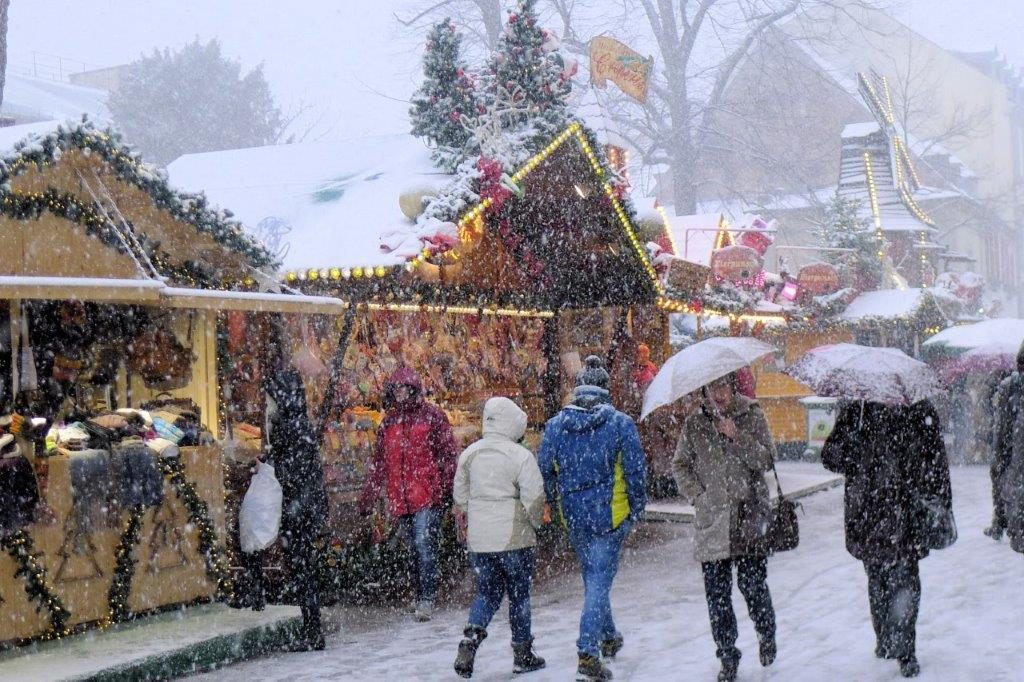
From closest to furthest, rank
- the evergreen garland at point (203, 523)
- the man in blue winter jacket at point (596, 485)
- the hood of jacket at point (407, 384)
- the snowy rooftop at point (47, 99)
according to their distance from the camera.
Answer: the man in blue winter jacket at point (596, 485) → the evergreen garland at point (203, 523) → the hood of jacket at point (407, 384) → the snowy rooftop at point (47, 99)

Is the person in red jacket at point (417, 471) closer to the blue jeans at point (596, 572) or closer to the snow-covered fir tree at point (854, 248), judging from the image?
the blue jeans at point (596, 572)

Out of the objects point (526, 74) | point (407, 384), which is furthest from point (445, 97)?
point (407, 384)

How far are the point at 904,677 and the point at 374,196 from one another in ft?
23.1

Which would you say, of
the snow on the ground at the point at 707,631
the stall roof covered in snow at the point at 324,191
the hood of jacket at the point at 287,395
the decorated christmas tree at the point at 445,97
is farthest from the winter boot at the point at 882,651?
the decorated christmas tree at the point at 445,97

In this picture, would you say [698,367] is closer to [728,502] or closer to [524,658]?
[728,502]

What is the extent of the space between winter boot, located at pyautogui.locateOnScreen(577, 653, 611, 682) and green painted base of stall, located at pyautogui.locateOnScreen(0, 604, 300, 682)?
2.44 meters

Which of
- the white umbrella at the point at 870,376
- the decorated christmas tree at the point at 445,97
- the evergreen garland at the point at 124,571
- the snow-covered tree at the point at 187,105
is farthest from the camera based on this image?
the snow-covered tree at the point at 187,105

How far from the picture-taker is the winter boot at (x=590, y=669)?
6.96 metres

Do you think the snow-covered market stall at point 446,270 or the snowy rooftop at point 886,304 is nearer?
the snow-covered market stall at point 446,270

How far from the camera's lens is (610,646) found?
25.2ft

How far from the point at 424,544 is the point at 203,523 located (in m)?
1.71

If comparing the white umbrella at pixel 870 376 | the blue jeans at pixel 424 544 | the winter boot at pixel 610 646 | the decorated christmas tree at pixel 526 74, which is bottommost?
the winter boot at pixel 610 646

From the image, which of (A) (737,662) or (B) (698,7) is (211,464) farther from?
(B) (698,7)

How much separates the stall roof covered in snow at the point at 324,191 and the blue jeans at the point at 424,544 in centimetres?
216
